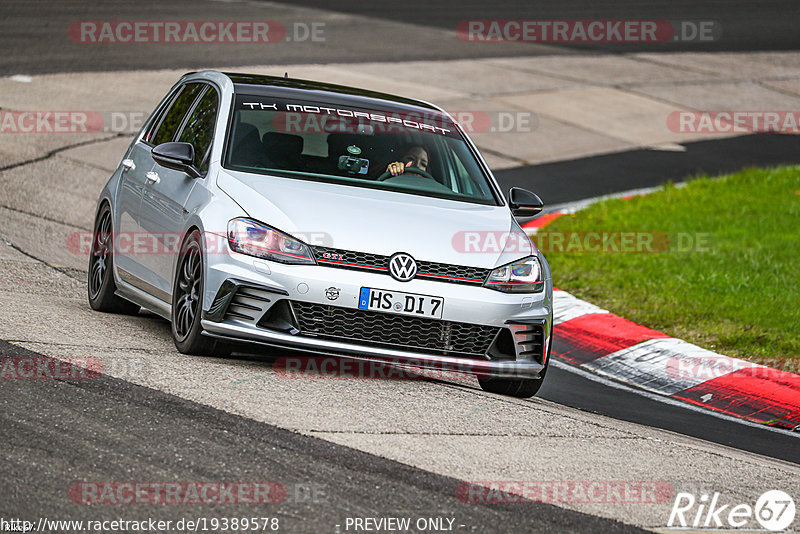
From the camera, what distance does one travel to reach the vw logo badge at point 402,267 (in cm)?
676

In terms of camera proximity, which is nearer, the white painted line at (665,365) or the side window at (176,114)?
the side window at (176,114)

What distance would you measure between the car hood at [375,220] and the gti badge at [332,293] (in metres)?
0.24

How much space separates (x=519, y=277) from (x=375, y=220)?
0.87 m

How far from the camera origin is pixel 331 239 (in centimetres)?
680

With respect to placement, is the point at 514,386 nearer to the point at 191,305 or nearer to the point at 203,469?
the point at 191,305

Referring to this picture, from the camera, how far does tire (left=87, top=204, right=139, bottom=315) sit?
8602 mm

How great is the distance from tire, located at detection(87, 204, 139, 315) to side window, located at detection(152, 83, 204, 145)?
62 centimetres

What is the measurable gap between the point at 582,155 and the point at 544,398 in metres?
10.4

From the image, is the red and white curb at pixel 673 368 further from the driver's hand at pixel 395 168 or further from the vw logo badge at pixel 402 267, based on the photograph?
the vw logo badge at pixel 402 267

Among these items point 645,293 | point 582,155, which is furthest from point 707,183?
point 645,293

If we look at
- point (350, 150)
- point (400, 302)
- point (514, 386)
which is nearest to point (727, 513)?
point (400, 302)

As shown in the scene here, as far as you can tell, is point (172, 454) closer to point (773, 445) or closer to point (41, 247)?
point (773, 445)

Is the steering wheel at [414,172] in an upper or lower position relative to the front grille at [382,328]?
upper

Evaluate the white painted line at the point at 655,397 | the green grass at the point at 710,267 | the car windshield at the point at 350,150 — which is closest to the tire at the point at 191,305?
the car windshield at the point at 350,150
